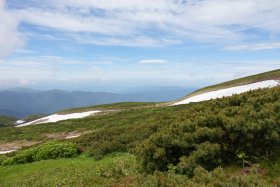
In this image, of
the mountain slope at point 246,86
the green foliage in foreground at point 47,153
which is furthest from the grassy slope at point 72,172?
the mountain slope at point 246,86

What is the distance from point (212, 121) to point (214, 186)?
4.55 m

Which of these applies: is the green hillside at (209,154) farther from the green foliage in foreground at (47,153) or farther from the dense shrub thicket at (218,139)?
the green foliage in foreground at (47,153)

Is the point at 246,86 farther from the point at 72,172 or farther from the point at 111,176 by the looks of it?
the point at 111,176

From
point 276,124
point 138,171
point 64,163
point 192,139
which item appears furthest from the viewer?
point 64,163

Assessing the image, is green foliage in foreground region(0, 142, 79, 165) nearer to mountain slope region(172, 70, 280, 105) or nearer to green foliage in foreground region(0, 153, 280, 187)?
green foliage in foreground region(0, 153, 280, 187)

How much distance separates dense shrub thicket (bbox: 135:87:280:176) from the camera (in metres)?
11.6

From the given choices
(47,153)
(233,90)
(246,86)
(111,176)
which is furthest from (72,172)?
(233,90)

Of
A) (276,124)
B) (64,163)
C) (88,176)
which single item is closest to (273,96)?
(276,124)

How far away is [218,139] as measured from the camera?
12297 mm

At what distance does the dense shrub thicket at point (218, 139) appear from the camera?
38.0ft

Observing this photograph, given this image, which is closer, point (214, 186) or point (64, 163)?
point (214, 186)

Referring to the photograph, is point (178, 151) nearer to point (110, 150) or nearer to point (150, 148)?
point (150, 148)

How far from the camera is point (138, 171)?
13617 millimetres

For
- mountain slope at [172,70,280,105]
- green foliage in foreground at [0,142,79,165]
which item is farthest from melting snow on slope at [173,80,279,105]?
green foliage in foreground at [0,142,79,165]
